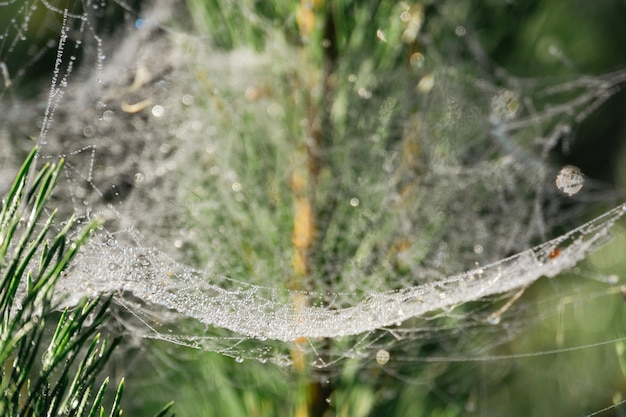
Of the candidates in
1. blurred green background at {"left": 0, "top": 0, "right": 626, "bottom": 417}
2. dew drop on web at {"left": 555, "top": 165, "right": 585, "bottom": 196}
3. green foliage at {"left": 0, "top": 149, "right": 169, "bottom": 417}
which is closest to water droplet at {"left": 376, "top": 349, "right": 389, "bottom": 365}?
blurred green background at {"left": 0, "top": 0, "right": 626, "bottom": 417}

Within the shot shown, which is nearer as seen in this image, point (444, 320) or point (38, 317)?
point (38, 317)

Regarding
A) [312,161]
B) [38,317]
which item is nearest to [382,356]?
[312,161]

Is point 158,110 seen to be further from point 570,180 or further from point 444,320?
point 570,180

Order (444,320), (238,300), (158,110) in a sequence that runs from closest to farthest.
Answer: (238,300) < (444,320) < (158,110)

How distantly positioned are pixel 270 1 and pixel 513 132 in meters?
0.56

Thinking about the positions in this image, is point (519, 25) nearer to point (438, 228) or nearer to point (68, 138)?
point (438, 228)

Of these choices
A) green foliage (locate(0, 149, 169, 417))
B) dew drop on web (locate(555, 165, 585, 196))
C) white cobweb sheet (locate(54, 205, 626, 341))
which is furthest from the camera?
dew drop on web (locate(555, 165, 585, 196))

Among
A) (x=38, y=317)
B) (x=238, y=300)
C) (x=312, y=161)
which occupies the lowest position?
(x=38, y=317)

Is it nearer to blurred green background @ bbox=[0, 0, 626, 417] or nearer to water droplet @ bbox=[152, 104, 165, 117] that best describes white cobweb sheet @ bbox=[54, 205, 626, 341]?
blurred green background @ bbox=[0, 0, 626, 417]

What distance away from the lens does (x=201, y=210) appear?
70 centimetres

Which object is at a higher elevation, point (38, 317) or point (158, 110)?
point (158, 110)

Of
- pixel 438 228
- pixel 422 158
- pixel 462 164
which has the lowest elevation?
pixel 438 228

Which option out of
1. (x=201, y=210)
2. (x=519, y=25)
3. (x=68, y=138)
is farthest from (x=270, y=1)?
(x=68, y=138)

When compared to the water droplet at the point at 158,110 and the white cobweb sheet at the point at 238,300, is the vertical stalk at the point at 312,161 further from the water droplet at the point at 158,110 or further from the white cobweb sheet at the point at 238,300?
the water droplet at the point at 158,110
